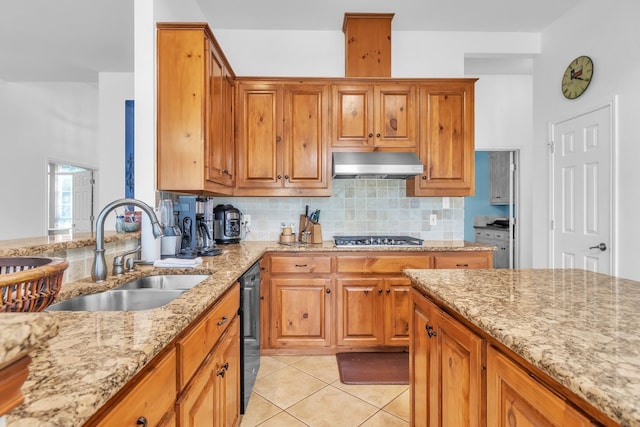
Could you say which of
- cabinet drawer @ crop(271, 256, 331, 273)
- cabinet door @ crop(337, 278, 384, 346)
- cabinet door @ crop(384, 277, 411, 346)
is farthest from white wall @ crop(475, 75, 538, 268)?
cabinet drawer @ crop(271, 256, 331, 273)

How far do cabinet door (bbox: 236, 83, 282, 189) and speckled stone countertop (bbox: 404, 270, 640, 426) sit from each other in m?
1.79

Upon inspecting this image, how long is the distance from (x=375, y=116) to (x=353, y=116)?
20 centimetres

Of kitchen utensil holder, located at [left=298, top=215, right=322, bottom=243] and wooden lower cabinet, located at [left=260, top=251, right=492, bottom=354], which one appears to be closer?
wooden lower cabinet, located at [left=260, top=251, right=492, bottom=354]

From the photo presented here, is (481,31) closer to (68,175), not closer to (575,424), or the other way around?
(575,424)

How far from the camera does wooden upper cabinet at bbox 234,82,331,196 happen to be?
2.95m

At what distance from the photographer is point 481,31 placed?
333 cm

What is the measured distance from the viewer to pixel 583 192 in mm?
2875

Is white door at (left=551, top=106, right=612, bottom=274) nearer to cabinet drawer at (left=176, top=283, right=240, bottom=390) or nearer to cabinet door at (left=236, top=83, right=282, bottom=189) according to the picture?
cabinet door at (left=236, top=83, right=282, bottom=189)

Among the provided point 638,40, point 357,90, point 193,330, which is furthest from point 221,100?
point 638,40

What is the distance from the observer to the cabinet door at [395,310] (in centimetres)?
274

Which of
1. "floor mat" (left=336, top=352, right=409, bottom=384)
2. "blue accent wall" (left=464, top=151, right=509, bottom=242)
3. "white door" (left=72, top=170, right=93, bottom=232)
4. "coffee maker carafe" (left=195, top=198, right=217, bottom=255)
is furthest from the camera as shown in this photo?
"blue accent wall" (left=464, top=151, right=509, bottom=242)

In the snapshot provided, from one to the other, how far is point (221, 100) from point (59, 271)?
Result: 196 centimetres

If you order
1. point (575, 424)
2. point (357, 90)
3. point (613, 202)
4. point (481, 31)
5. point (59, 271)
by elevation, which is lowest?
point (575, 424)

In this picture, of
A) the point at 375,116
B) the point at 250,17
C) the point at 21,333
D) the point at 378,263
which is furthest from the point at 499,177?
the point at 21,333
